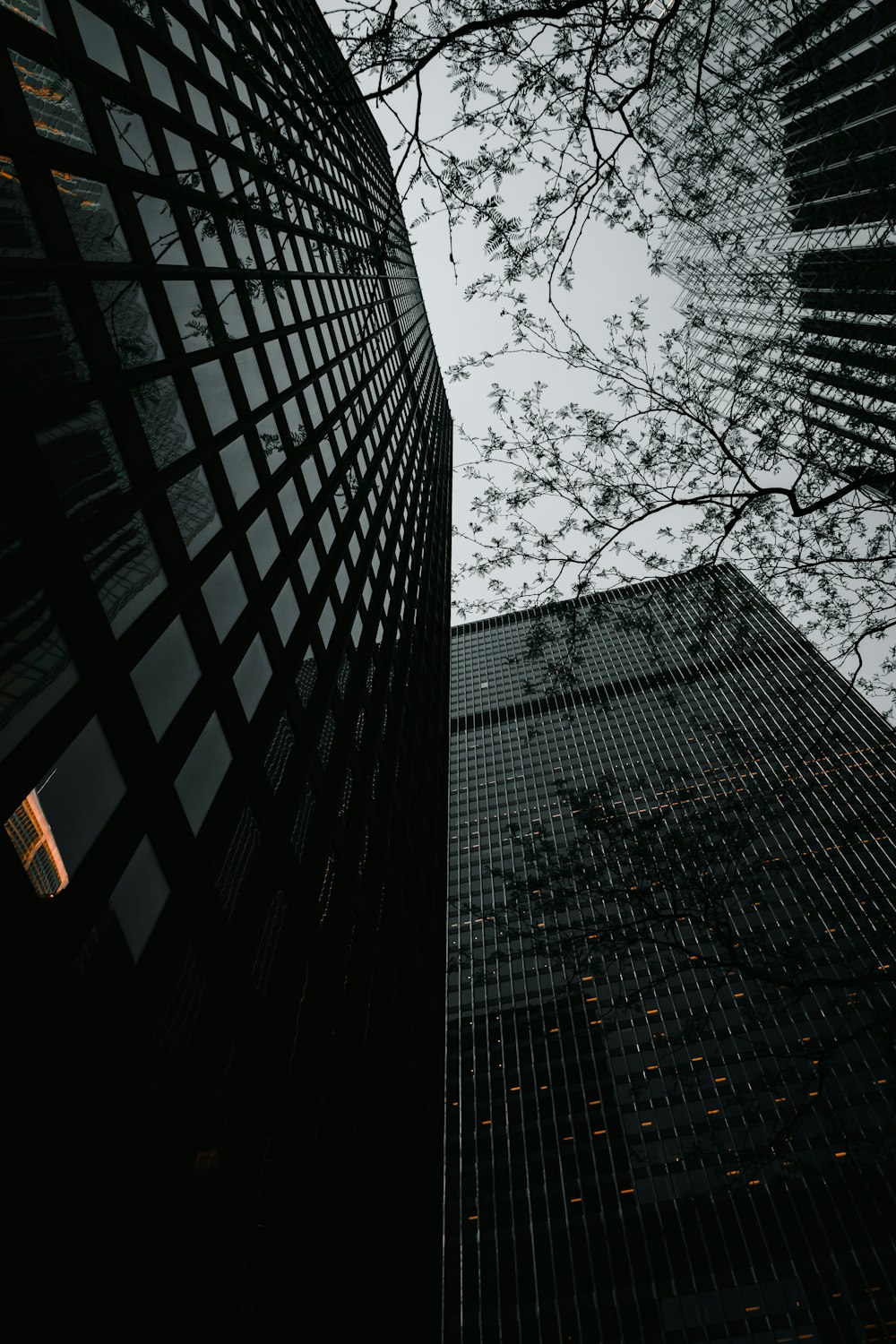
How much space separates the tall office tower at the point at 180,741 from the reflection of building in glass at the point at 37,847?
3cm

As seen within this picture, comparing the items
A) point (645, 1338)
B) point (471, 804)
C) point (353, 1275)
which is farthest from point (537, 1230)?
point (353, 1275)

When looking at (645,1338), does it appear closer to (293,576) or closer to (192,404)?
(293,576)

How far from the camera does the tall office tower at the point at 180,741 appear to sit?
625 cm

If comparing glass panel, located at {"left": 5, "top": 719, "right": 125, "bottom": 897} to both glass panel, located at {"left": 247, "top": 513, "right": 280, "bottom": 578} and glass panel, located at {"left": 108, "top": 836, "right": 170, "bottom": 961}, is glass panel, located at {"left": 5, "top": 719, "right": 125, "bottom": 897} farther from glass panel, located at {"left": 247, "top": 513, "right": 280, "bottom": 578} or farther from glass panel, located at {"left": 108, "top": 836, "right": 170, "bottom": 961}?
glass panel, located at {"left": 247, "top": 513, "right": 280, "bottom": 578}

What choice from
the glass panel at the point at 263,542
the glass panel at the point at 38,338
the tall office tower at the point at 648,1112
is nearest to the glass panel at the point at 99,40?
the glass panel at the point at 38,338

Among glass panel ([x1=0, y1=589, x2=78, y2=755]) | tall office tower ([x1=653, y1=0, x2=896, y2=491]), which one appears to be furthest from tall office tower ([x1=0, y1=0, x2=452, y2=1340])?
tall office tower ([x1=653, y1=0, x2=896, y2=491])

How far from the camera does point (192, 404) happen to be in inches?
446

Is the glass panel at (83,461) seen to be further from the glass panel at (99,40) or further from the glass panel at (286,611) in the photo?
the glass panel at (99,40)

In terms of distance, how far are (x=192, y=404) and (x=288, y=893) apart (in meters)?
8.23

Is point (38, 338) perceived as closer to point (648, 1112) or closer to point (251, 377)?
point (251, 377)

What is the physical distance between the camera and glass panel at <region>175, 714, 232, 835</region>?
8.84 metres

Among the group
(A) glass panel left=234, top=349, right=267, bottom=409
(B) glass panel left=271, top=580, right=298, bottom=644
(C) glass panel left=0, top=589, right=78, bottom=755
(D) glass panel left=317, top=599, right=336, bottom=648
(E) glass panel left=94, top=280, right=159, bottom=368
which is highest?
(E) glass panel left=94, top=280, right=159, bottom=368

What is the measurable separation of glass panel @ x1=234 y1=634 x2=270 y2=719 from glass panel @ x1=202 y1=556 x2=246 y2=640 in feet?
2.12

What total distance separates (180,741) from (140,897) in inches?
77.1
